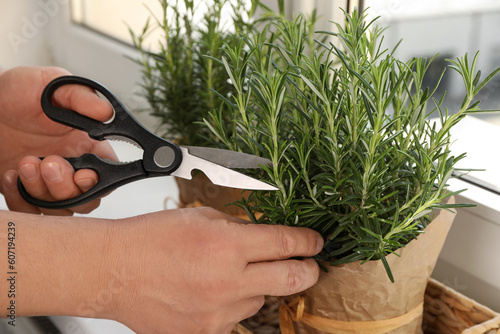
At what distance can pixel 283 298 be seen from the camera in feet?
1.98

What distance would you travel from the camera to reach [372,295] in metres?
0.54

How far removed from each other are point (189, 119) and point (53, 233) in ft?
1.12

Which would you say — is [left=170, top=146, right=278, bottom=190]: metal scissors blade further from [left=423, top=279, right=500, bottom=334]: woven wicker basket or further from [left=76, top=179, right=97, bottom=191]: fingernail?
[left=423, top=279, right=500, bottom=334]: woven wicker basket

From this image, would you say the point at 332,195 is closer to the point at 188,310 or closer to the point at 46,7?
the point at 188,310

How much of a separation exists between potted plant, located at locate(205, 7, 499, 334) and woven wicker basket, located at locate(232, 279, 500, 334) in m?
0.06

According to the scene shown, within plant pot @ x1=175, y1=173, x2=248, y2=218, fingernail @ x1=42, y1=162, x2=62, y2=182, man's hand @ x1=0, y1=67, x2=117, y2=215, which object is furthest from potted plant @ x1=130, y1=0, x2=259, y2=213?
→ fingernail @ x1=42, y1=162, x2=62, y2=182

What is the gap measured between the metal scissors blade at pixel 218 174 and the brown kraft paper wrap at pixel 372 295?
11cm

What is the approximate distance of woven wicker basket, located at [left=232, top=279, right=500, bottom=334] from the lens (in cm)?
61

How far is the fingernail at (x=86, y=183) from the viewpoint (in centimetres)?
64

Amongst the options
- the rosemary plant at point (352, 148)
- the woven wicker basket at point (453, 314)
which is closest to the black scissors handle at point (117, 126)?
the rosemary plant at point (352, 148)

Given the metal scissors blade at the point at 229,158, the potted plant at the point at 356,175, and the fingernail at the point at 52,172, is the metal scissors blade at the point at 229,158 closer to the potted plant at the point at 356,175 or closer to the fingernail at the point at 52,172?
the potted plant at the point at 356,175

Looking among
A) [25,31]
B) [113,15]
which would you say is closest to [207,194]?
[113,15]

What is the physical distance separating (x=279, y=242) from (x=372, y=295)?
0.10 meters

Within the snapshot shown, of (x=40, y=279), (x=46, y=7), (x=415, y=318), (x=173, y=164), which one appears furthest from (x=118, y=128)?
(x=46, y=7)
